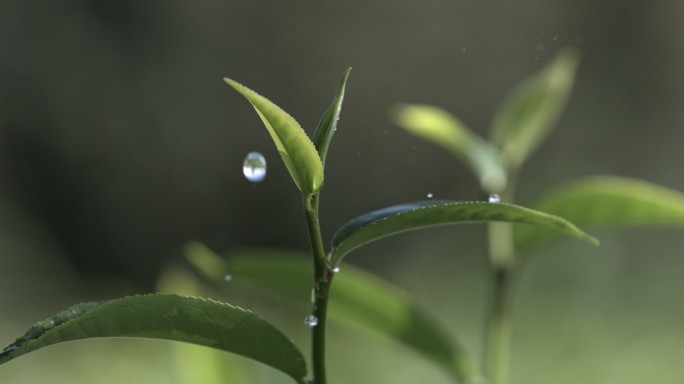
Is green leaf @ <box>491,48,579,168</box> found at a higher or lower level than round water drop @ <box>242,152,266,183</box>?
higher

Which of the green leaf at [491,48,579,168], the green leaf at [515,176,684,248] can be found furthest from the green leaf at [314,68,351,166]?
the green leaf at [491,48,579,168]

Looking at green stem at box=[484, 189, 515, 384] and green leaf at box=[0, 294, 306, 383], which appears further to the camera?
green stem at box=[484, 189, 515, 384]

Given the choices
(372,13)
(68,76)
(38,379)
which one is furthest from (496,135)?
(68,76)

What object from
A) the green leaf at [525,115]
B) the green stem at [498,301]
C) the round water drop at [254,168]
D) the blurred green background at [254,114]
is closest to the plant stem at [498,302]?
the green stem at [498,301]

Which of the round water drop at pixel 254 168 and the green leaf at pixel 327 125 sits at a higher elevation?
the round water drop at pixel 254 168

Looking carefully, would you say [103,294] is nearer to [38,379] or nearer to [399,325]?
[38,379]

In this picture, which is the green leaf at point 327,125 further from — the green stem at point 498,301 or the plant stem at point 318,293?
the green stem at point 498,301

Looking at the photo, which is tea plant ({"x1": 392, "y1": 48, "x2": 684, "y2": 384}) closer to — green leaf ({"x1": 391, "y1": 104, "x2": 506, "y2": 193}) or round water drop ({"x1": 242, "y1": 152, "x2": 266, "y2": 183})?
green leaf ({"x1": 391, "y1": 104, "x2": 506, "y2": 193})
